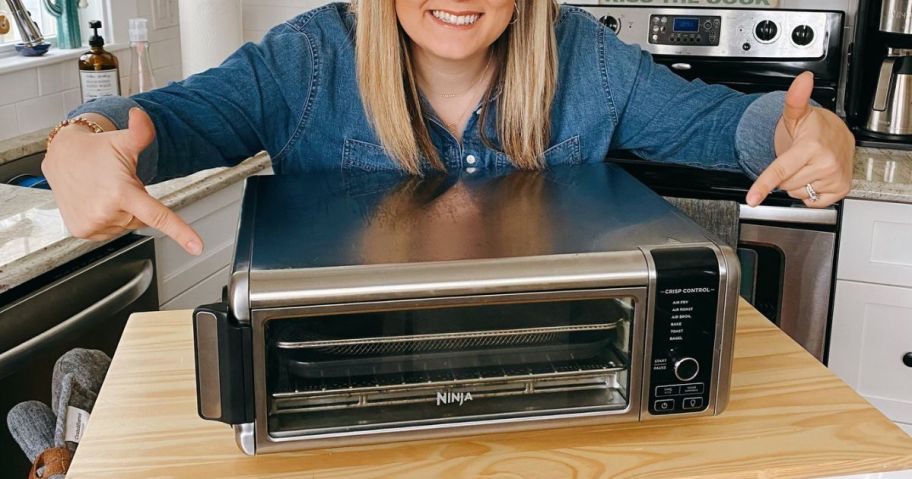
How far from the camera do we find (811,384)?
114cm

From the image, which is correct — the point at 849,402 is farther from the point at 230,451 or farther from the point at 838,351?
the point at 838,351

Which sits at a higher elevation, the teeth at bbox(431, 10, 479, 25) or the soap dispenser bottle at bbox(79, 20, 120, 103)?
the teeth at bbox(431, 10, 479, 25)

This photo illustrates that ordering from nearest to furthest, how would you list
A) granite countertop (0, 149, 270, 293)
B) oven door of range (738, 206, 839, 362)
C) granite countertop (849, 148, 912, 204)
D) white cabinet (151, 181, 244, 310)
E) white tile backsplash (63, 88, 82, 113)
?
granite countertop (0, 149, 270, 293), white cabinet (151, 181, 244, 310), granite countertop (849, 148, 912, 204), oven door of range (738, 206, 839, 362), white tile backsplash (63, 88, 82, 113)

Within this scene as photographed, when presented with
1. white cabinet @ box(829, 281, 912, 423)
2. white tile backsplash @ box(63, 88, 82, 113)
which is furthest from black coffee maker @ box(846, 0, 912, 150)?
white tile backsplash @ box(63, 88, 82, 113)

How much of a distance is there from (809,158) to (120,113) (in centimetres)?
77

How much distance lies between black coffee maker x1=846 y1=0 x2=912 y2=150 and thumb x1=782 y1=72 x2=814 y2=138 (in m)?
1.50

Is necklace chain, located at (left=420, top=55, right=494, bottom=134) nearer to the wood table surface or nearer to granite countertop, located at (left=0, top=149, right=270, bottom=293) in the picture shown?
the wood table surface

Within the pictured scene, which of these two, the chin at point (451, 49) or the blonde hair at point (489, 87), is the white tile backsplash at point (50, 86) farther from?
the chin at point (451, 49)

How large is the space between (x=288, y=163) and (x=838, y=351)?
1.63 m

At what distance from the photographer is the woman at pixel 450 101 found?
1350mm

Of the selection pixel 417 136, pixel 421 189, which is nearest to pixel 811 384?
pixel 421 189

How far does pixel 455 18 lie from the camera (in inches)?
54.8

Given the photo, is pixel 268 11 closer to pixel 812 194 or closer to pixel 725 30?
pixel 725 30

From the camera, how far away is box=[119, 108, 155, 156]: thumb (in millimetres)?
932
